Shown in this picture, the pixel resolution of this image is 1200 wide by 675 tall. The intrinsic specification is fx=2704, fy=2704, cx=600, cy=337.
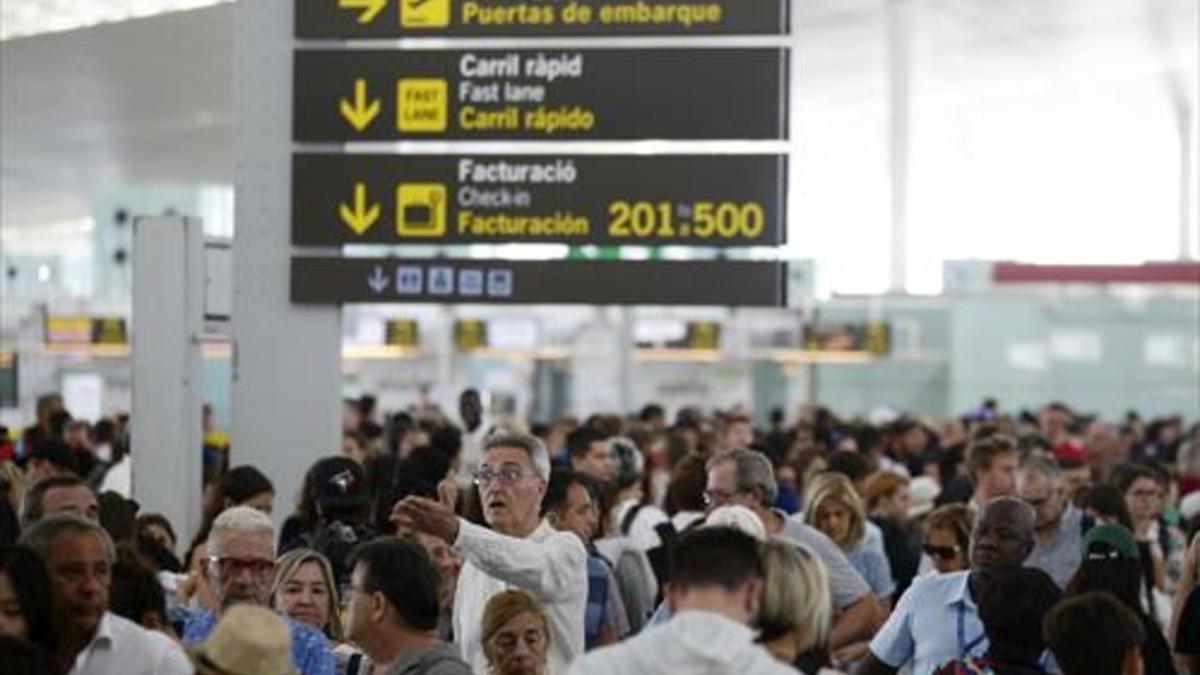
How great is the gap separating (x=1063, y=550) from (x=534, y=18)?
369 centimetres

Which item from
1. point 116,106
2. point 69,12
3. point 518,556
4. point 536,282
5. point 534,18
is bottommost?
point 518,556

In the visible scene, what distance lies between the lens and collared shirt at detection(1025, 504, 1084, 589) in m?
11.2

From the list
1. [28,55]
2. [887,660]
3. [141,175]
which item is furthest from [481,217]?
[141,175]

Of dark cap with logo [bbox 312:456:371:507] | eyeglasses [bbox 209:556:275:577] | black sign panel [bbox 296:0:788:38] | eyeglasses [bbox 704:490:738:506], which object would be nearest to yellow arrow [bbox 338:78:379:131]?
black sign panel [bbox 296:0:788:38]

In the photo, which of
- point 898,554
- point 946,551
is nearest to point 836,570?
point 946,551

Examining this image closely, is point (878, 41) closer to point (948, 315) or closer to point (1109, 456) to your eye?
point (948, 315)

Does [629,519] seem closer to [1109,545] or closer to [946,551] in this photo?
[946,551]

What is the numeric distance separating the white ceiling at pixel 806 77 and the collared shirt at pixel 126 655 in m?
16.9

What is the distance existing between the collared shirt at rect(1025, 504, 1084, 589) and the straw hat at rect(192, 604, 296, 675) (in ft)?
19.6

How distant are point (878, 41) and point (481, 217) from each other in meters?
24.0

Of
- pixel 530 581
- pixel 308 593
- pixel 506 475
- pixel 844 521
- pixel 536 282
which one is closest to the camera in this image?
pixel 308 593

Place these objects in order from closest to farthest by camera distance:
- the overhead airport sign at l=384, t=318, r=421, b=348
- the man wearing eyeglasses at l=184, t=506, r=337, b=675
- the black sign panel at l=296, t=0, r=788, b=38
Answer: the man wearing eyeglasses at l=184, t=506, r=337, b=675 → the black sign panel at l=296, t=0, r=788, b=38 → the overhead airport sign at l=384, t=318, r=421, b=348

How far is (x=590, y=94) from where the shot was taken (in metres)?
13.0

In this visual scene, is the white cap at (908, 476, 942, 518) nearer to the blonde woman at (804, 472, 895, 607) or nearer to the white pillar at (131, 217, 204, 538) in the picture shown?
the blonde woman at (804, 472, 895, 607)
